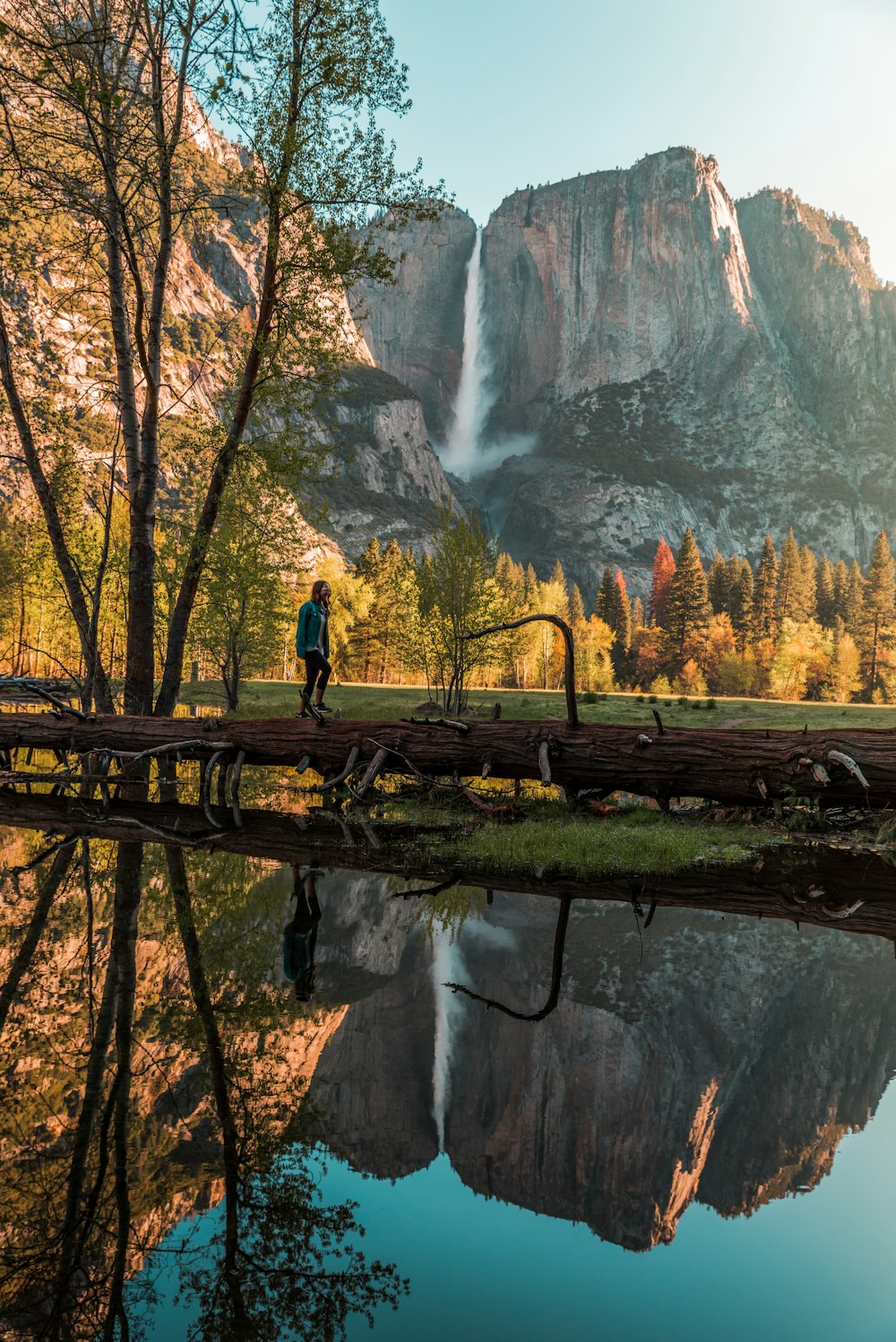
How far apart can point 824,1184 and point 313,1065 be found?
2363 mm

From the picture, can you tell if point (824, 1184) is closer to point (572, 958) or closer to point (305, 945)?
point (572, 958)

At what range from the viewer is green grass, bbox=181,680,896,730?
128ft

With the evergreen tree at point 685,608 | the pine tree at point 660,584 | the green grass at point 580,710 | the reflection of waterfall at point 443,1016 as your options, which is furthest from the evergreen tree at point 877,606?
the reflection of waterfall at point 443,1016

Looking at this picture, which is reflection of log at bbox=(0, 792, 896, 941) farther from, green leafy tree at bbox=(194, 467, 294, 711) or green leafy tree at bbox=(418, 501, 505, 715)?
green leafy tree at bbox=(418, 501, 505, 715)

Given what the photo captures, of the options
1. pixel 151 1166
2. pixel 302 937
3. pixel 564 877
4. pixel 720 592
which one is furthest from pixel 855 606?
pixel 151 1166

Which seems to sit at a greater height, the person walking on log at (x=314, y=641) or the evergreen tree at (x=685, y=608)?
the evergreen tree at (x=685, y=608)

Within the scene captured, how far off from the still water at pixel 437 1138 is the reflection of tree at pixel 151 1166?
0.04 ft

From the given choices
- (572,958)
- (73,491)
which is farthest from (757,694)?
(572,958)

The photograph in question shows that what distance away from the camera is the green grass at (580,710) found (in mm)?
39094

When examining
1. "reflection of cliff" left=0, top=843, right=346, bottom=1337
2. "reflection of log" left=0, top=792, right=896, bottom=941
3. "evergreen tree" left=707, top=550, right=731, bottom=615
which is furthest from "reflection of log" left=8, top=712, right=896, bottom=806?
"evergreen tree" left=707, top=550, right=731, bottom=615

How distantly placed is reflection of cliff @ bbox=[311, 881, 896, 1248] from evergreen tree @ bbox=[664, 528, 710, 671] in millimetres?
89888

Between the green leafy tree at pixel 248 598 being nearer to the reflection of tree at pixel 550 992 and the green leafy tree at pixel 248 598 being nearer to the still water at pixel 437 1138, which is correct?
the reflection of tree at pixel 550 992

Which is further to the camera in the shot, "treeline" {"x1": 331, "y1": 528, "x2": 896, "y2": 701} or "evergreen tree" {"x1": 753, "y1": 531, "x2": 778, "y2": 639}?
"evergreen tree" {"x1": 753, "y1": 531, "x2": 778, "y2": 639}

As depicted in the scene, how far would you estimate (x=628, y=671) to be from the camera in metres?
104
